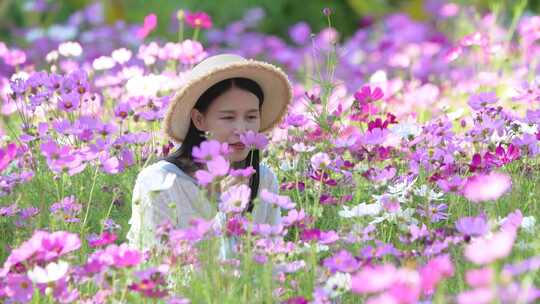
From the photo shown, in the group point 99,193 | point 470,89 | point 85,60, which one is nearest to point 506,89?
point 470,89

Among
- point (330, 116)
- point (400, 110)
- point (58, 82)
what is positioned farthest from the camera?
point (400, 110)

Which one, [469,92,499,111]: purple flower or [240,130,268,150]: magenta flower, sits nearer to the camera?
[240,130,268,150]: magenta flower

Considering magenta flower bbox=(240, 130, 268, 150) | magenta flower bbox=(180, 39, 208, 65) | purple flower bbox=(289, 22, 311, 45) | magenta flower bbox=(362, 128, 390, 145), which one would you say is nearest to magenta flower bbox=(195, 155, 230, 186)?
magenta flower bbox=(240, 130, 268, 150)

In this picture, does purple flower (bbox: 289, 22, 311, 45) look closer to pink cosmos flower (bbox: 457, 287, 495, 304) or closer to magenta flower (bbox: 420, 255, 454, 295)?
magenta flower (bbox: 420, 255, 454, 295)

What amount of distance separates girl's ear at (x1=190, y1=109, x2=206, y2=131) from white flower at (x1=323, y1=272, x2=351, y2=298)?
80cm

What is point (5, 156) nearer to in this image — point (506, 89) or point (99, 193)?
point (99, 193)

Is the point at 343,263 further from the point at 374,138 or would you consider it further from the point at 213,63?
the point at 213,63

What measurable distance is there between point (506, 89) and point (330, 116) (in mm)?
1805

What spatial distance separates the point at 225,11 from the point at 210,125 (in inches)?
160

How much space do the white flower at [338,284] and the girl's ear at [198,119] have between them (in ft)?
2.64

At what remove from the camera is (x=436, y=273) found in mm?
1227

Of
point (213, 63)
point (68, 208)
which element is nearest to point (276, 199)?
point (68, 208)

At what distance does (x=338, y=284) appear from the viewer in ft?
5.20

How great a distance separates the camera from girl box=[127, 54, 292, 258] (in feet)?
7.29
